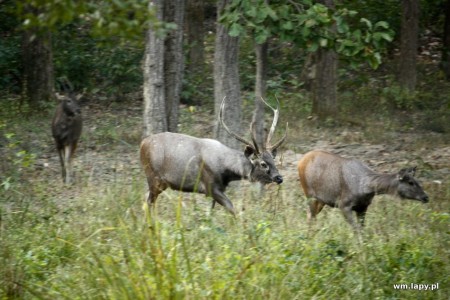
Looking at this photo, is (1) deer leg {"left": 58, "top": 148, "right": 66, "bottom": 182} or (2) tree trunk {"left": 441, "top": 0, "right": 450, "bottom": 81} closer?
(1) deer leg {"left": 58, "top": 148, "right": 66, "bottom": 182}

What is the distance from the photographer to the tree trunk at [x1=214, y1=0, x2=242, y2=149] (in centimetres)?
1430

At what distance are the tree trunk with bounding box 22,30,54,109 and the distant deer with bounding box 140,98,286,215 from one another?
8.41 meters

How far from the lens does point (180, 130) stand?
1775 cm

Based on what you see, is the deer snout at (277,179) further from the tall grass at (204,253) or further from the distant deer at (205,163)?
the tall grass at (204,253)

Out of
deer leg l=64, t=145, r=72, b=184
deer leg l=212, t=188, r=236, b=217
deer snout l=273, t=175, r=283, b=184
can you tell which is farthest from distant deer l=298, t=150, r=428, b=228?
deer leg l=64, t=145, r=72, b=184

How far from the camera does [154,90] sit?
14.1 meters

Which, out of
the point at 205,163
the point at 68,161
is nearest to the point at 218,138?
the point at 205,163

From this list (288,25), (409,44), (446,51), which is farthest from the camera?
(446,51)

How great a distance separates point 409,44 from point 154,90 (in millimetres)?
8798

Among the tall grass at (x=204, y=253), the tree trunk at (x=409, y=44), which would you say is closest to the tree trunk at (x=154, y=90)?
the tall grass at (x=204, y=253)

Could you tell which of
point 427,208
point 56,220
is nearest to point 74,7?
point 56,220

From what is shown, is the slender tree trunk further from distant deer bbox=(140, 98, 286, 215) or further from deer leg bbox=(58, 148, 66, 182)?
distant deer bbox=(140, 98, 286, 215)

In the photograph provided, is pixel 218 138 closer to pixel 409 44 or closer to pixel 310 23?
pixel 310 23

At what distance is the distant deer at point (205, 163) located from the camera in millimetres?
12062
